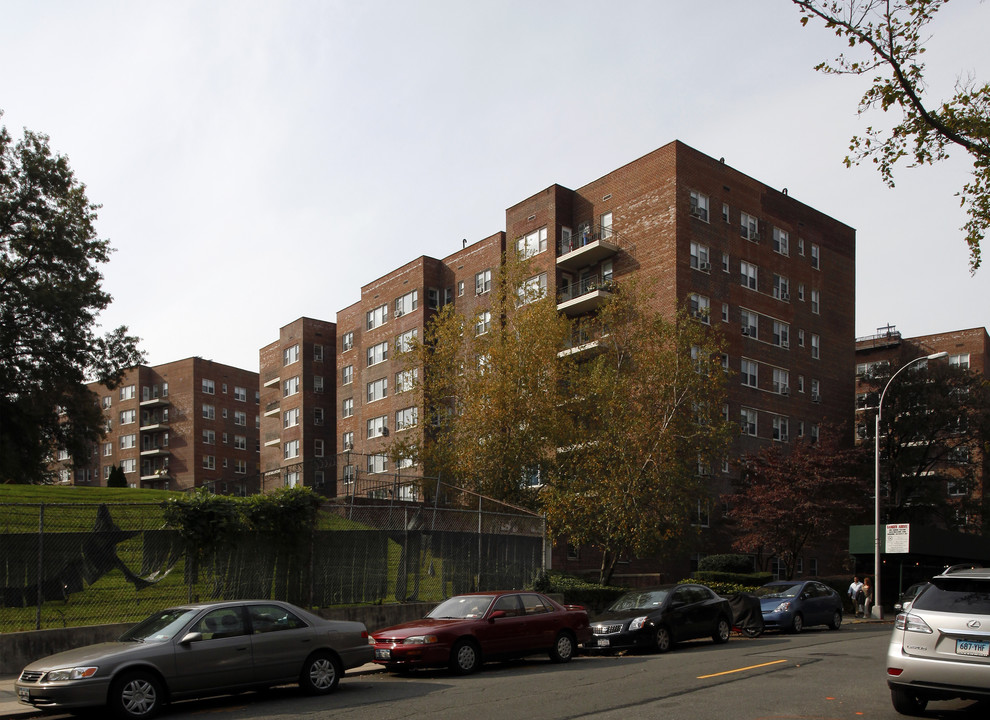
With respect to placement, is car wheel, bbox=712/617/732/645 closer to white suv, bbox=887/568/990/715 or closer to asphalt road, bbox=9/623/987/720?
asphalt road, bbox=9/623/987/720

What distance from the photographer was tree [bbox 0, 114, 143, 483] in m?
43.1

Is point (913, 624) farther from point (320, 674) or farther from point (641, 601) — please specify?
point (641, 601)

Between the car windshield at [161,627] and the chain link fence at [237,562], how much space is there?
392 centimetres

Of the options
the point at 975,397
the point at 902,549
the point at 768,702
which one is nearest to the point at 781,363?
the point at 975,397

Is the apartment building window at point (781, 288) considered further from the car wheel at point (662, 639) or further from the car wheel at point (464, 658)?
the car wheel at point (464, 658)

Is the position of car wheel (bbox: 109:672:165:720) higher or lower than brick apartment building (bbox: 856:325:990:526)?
lower

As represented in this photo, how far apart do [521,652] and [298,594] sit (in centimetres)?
549

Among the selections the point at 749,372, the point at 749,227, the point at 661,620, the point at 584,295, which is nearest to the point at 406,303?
the point at 584,295

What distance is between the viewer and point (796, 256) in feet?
176

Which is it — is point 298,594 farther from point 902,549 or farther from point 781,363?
point 781,363

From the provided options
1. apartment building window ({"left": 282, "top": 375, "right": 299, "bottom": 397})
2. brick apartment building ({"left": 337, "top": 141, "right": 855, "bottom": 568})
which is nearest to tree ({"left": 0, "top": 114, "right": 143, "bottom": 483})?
brick apartment building ({"left": 337, "top": 141, "right": 855, "bottom": 568})

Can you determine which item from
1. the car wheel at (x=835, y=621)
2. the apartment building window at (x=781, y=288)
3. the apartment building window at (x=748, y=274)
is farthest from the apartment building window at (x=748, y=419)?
the car wheel at (x=835, y=621)

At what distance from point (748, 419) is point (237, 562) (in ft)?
114

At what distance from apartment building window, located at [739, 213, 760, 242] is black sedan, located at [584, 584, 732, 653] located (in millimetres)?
32167
